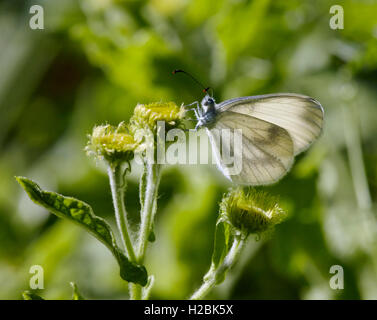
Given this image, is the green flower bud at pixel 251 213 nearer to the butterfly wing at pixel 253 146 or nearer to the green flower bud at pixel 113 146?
the butterfly wing at pixel 253 146


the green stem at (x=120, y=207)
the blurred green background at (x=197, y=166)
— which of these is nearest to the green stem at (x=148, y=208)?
the green stem at (x=120, y=207)

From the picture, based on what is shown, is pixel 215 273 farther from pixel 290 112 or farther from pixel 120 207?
pixel 290 112

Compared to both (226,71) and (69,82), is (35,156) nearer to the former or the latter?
(69,82)

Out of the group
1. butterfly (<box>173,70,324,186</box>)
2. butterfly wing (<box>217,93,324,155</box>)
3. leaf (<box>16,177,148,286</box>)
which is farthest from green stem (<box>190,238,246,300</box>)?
butterfly wing (<box>217,93,324,155</box>)

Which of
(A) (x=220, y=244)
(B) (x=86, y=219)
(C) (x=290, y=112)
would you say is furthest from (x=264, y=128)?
(B) (x=86, y=219)

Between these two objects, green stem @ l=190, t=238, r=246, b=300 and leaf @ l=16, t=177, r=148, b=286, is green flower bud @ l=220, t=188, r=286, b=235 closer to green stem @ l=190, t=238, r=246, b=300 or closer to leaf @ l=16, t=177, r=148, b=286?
green stem @ l=190, t=238, r=246, b=300

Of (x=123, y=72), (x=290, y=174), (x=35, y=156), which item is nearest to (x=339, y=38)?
(x=290, y=174)
